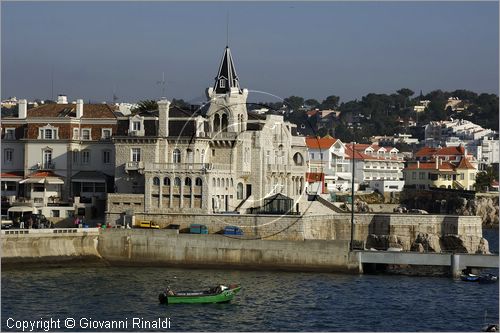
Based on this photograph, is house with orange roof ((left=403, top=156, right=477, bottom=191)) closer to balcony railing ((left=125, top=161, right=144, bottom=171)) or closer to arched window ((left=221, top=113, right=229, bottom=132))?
arched window ((left=221, top=113, right=229, bottom=132))

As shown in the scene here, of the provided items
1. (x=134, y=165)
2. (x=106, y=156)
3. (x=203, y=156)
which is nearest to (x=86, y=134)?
(x=106, y=156)

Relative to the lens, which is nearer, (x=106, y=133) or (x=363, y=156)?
(x=106, y=133)

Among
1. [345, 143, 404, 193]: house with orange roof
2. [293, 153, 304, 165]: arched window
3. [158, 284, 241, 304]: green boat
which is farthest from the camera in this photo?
[345, 143, 404, 193]: house with orange roof

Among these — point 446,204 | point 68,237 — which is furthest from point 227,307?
point 446,204

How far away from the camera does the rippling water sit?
58594 mm

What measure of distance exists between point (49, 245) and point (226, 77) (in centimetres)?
2121

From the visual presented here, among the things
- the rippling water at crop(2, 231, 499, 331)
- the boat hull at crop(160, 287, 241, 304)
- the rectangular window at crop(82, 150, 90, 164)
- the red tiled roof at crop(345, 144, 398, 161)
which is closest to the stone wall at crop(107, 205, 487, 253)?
the rippling water at crop(2, 231, 499, 331)

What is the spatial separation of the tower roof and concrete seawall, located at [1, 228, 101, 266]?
16982mm

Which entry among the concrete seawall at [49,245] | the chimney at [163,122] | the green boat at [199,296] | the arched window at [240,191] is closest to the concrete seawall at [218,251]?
the concrete seawall at [49,245]

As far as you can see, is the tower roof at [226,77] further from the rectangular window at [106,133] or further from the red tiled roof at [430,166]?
the red tiled roof at [430,166]

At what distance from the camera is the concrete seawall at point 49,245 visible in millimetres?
73438

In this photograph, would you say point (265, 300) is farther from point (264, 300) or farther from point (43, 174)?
point (43, 174)

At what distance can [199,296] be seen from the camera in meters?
63.1

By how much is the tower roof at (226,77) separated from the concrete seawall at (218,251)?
16.2 m
